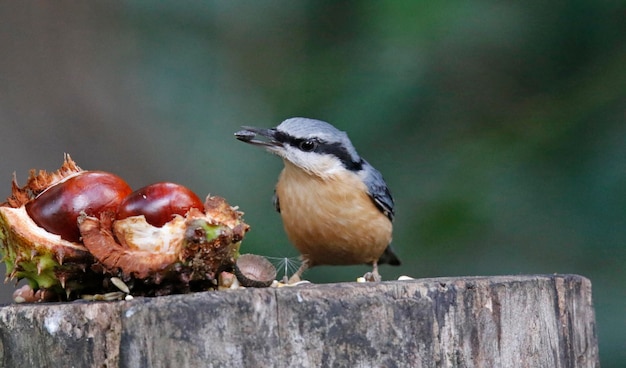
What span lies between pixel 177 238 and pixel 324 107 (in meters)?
3.05

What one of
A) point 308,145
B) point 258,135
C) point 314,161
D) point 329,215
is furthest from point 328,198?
point 258,135

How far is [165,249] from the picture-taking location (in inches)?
122

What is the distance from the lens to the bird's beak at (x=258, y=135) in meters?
4.55

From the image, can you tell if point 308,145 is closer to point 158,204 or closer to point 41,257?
point 158,204

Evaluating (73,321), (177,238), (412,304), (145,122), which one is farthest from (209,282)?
(145,122)

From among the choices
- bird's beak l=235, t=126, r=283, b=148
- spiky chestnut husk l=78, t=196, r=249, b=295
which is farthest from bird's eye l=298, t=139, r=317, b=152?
spiky chestnut husk l=78, t=196, r=249, b=295

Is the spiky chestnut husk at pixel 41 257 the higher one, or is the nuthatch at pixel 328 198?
the nuthatch at pixel 328 198

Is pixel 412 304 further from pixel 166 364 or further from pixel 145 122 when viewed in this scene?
pixel 145 122

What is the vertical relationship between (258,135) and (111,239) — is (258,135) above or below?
above

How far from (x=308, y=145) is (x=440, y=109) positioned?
1443 millimetres

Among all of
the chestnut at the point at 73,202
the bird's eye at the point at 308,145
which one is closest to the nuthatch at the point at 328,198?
the bird's eye at the point at 308,145

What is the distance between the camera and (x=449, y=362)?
2840 millimetres

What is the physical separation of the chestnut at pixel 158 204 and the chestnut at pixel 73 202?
0.37 feet

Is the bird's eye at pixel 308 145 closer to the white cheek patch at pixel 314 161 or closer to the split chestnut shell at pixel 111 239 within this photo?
the white cheek patch at pixel 314 161
